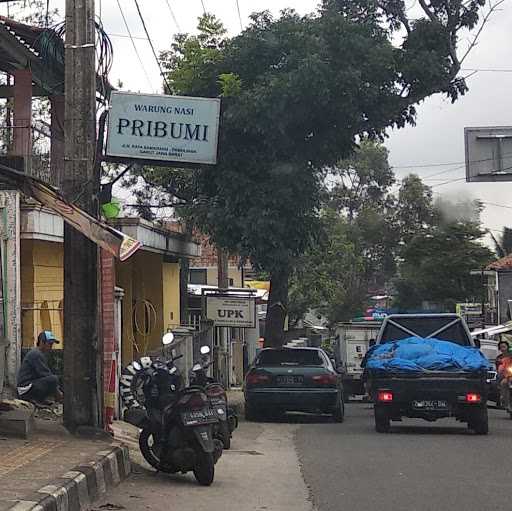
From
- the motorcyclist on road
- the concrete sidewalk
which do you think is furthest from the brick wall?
the motorcyclist on road

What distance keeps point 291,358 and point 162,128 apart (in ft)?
23.1

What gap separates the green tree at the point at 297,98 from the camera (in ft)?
75.2

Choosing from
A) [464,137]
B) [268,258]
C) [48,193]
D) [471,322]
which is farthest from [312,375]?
[471,322]

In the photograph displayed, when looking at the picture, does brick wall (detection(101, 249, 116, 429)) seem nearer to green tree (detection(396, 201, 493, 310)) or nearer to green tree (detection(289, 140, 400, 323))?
green tree (detection(289, 140, 400, 323))

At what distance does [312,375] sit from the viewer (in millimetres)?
18438

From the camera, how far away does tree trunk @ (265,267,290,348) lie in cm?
2470

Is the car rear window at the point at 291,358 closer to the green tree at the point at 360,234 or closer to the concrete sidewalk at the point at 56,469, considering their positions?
the concrete sidewalk at the point at 56,469

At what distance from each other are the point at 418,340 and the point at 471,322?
3011 centimetres

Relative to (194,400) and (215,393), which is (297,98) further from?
(194,400)

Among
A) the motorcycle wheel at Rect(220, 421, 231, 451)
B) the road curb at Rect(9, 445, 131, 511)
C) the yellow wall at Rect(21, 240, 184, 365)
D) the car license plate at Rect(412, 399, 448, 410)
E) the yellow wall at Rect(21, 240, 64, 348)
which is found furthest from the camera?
the yellow wall at Rect(21, 240, 184, 365)

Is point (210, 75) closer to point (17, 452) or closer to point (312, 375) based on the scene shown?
point (312, 375)

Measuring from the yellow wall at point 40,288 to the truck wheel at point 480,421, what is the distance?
303 inches

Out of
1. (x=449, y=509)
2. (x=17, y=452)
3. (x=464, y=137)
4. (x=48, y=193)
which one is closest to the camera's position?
(x=449, y=509)

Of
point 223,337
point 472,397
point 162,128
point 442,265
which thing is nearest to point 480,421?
point 472,397
